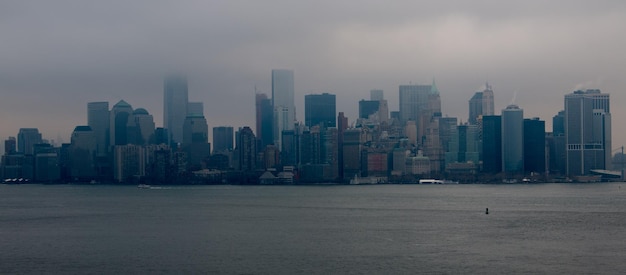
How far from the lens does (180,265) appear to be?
167 ft

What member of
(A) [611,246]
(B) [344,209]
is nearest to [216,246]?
(A) [611,246]

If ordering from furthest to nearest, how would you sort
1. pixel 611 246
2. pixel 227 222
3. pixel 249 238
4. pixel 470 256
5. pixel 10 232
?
pixel 227 222, pixel 10 232, pixel 249 238, pixel 611 246, pixel 470 256

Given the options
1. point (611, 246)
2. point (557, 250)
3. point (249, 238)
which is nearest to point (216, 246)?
point (249, 238)

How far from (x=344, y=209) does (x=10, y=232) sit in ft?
133

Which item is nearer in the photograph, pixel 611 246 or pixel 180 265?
pixel 180 265

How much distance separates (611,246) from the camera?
194 feet

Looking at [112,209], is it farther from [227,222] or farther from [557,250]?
[557,250]

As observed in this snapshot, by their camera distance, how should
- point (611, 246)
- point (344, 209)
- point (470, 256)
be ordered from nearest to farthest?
point (470, 256), point (611, 246), point (344, 209)

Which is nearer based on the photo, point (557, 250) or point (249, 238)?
point (557, 250)

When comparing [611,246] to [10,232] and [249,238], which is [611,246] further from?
[10,232]

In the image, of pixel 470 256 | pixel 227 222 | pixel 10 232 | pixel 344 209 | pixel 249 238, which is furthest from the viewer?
pixel 344 209

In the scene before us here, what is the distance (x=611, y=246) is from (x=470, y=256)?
36.0 ft

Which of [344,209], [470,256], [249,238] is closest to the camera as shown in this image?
[470,256]

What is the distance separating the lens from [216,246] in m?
59.8
